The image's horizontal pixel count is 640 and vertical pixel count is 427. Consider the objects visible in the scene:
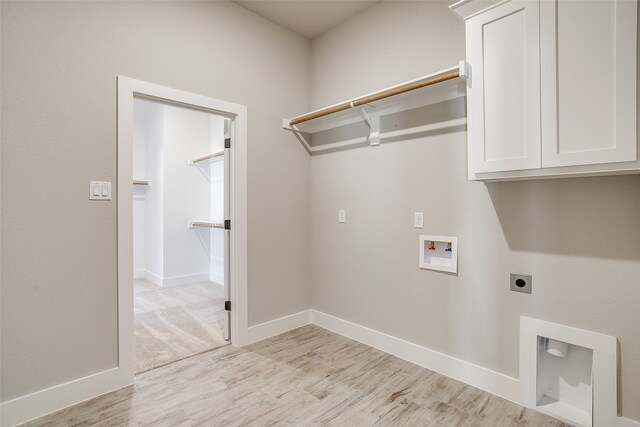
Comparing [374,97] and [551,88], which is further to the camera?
[374,97]

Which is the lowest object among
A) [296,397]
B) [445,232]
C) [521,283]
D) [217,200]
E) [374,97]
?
[296,397]

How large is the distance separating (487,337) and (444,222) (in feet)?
2.63

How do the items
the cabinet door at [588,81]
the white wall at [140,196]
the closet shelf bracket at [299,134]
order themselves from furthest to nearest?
the white wall at [140,196] → the closet shelf bracket at [299,134] → the cabinet door at [588,81]

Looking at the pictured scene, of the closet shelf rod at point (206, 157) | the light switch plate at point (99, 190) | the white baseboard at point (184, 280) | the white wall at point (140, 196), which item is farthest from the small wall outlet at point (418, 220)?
the white wall at point (140, 196)

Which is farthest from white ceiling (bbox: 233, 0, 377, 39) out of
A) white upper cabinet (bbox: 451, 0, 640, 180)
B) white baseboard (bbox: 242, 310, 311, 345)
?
white baseboard (bbox: 242, 310, 311, 345)

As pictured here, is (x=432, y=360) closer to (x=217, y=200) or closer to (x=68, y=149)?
(x=68, y=149)

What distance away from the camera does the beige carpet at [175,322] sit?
2.63 m

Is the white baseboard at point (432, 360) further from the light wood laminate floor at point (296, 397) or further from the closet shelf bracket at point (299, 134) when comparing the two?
the closet shelf bracket at point (299, 134)

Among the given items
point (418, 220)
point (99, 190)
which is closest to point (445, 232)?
point (418, 220)

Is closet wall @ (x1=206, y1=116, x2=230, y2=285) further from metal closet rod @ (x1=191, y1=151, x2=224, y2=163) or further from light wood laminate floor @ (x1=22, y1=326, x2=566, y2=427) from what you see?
light wood laminate floor @ (x1=22, y1=326, x2=566, y2=427)

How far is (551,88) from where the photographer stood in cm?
154

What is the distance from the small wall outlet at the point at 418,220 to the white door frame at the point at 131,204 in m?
1.42

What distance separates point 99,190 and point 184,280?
10.5ft

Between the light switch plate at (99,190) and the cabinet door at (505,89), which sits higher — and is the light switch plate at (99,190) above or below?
below
